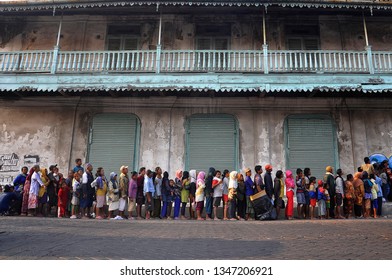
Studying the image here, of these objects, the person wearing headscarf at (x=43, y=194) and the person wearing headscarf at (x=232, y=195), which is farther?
the person wearing headscarf at (x=43, y=194)

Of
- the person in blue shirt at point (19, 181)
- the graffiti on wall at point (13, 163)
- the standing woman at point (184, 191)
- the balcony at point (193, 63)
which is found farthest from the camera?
the graffiti on wall at point (13, 163)

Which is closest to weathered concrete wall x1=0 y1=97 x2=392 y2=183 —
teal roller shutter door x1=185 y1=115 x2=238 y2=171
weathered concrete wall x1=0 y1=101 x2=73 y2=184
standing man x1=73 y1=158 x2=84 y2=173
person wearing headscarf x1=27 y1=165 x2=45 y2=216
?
weathered concrete wall x1=0 y1=101 x2=73 y2=184

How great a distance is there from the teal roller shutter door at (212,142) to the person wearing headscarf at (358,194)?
3.86 m

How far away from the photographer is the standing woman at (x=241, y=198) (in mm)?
9562

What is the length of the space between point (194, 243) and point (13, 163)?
966 centimetres

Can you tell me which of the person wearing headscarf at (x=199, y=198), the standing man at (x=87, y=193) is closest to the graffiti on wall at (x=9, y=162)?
the standing man at (x=87, y=193)

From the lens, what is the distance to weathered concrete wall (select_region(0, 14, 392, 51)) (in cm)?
1348

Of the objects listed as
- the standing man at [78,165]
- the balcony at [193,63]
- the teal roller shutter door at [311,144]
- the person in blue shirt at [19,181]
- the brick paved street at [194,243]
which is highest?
the balcony at [193,63]

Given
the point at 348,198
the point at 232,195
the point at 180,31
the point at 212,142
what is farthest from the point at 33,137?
the point at 348,198

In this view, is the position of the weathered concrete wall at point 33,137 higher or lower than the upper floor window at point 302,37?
lower

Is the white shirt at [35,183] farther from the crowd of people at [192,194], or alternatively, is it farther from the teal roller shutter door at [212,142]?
the teal roller shutter door at [212,142]

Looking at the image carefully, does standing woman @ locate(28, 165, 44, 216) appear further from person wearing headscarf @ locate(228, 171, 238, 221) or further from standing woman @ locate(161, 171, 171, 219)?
person wearing headscarf @ locate(228, 171, 238, 221)

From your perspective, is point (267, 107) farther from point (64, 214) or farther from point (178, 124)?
point (64, 214)
